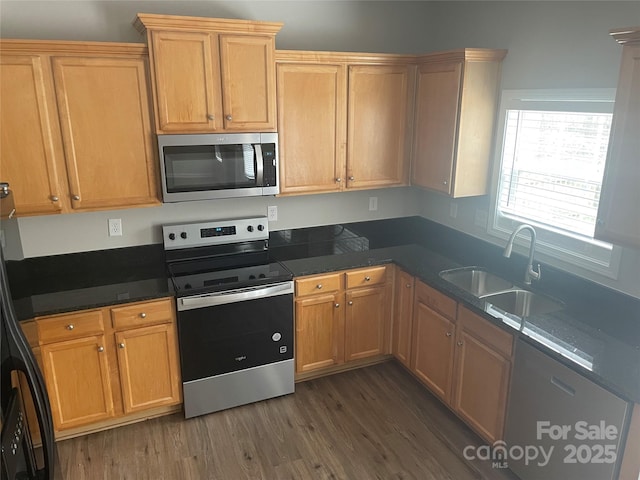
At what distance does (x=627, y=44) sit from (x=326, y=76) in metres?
1.75

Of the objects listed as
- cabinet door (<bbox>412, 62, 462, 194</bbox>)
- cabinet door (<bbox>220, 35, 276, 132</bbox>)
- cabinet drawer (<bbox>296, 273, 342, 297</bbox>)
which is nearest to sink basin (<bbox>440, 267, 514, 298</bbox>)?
cabinet door (<bbox>412, 62, 462, 194</bbox>)

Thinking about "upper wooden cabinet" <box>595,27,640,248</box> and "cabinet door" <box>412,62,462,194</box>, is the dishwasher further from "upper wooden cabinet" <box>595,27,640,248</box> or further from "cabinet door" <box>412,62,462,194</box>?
"cabinet door" <box>412,62,462,194</box>

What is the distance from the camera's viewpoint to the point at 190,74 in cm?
280

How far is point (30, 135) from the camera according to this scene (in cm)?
263

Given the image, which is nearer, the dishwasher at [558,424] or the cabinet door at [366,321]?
the dishwasher at [558,424]

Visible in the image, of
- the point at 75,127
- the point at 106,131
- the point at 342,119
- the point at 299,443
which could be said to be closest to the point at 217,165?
the point at 106,131

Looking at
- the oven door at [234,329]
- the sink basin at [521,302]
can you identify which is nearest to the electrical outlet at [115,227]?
the oven door at [234,329]

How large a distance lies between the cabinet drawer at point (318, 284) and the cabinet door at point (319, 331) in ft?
0.15

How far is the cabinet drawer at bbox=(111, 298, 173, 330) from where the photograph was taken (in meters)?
2.78

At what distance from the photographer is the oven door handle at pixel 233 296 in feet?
9.43

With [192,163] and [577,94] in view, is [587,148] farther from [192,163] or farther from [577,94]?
[192,163]

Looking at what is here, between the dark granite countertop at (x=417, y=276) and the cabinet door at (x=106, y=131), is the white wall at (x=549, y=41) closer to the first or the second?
the dark granite countertop at (x=417, y=276)

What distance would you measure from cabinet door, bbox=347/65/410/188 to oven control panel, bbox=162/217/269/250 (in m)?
0.72

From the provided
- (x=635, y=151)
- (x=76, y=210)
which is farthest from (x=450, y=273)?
(x=76, y=210)
